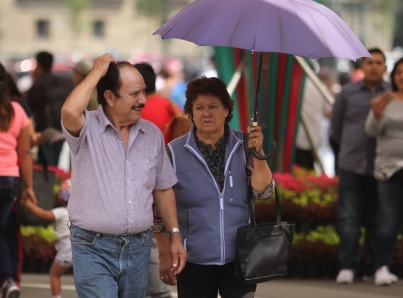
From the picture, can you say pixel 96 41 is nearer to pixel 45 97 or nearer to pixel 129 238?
pixel 45 97

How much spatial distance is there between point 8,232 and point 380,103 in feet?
10.2

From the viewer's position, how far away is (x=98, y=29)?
72.4 metres

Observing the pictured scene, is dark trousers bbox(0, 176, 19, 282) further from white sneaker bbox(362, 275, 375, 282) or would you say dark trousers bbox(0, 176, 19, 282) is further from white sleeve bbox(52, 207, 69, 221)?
white sneaker bbox(362, 275, 375, 282)

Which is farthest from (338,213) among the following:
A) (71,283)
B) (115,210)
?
(115,210)

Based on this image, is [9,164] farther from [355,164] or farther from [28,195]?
[355,164]

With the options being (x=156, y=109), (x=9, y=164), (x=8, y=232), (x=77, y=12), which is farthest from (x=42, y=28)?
(x=156, y=109)

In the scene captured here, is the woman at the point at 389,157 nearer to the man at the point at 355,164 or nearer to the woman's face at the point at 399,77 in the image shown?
the woman's face at the point at 399,77

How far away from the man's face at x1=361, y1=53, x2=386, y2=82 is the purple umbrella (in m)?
3.06

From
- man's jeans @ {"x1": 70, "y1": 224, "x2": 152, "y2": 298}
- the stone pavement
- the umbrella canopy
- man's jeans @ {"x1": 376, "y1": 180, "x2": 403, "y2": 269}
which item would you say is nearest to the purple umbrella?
the umbrella canopy

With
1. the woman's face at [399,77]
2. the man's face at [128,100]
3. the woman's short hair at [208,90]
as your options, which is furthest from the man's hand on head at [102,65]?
the woman's face at [399,77]

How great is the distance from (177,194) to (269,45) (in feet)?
3.04

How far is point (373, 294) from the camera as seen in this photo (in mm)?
7477

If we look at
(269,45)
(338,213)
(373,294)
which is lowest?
(373,294)

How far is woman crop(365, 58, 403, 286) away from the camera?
732cm
